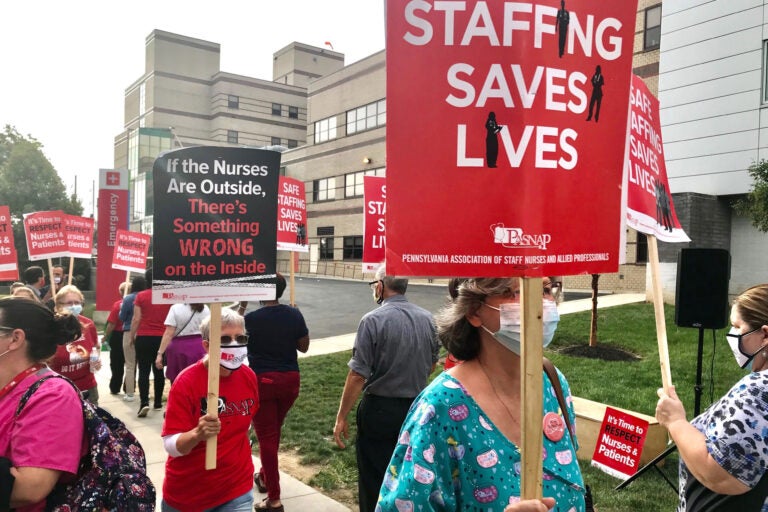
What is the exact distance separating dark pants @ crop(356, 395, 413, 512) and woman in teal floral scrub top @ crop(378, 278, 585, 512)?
2106mm

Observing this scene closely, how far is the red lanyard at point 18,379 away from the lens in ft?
7.70

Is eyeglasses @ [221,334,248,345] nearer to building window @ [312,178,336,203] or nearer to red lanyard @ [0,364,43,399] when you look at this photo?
red lanyard @ [0,364,43,399]

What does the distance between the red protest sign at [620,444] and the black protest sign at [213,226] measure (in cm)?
354

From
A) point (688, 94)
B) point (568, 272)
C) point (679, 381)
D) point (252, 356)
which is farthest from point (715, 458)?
point (688, 94)

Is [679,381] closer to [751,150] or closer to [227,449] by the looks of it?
[227,449]

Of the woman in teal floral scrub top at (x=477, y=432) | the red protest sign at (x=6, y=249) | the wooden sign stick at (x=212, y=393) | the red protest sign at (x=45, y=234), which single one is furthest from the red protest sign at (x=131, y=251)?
the woman in teal floral scrub top at (x=477, y=432)

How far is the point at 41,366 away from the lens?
2525 mm

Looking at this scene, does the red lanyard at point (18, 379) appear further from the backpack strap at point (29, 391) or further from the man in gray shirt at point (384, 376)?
the man in gray shirt at point (384, 376)

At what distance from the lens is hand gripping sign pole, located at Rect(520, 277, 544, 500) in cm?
166

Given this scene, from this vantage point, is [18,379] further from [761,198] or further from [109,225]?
[109,225]

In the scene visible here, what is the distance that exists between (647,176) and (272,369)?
3.43 m

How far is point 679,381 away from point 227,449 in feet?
24.9

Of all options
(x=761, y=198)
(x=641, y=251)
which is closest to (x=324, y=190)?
(x=641, y=251)

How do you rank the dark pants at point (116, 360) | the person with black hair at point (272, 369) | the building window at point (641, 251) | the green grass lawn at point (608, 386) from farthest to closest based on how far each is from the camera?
the building window at point (641, 251) → the dark pants at point (116, 360) → the green grass lawn at point (608, 386) → the person with black hair at point (272, 369)
